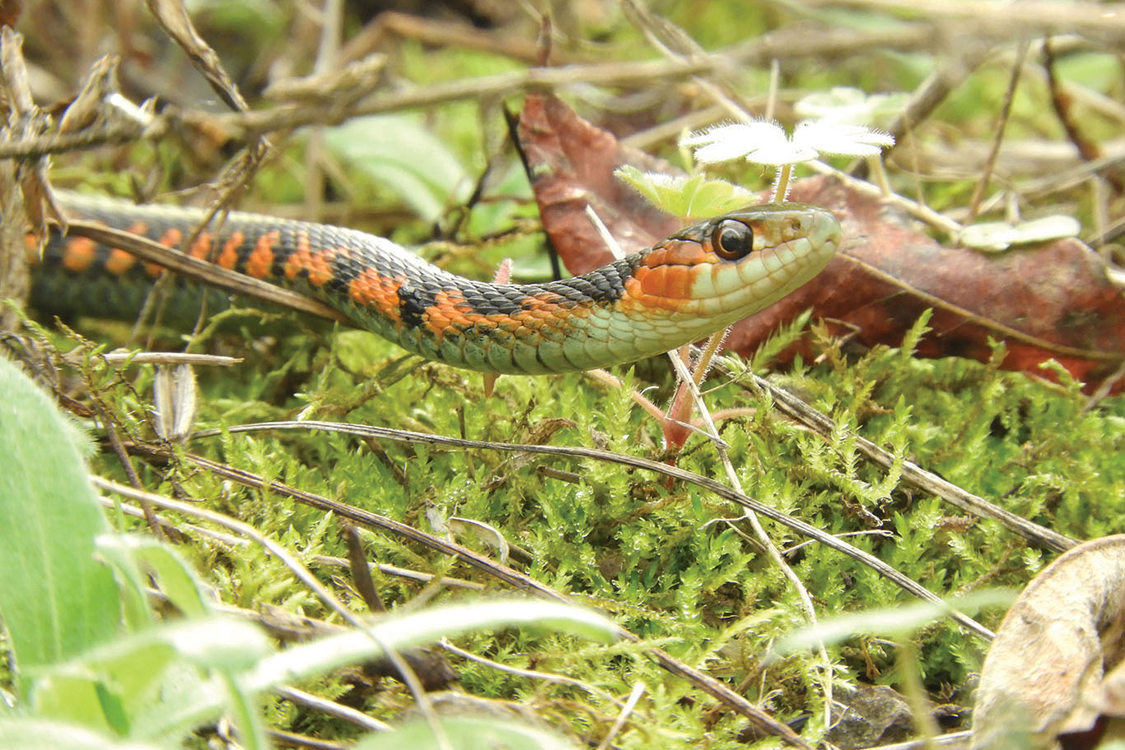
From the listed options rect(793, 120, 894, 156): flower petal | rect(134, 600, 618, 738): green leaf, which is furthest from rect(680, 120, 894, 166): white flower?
rect(134, 600, 618, 738): green leaf

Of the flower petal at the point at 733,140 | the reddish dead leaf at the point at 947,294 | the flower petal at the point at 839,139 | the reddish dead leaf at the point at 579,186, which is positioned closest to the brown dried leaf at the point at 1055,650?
the reddish dead leaf at the point at 947,294

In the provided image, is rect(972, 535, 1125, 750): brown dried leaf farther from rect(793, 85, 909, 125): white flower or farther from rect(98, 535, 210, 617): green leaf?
rect(793, 85, 909, 125): white flower

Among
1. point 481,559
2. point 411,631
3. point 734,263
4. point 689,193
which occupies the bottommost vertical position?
point 481,559

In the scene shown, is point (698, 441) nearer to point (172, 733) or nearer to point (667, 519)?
point (667, 519)

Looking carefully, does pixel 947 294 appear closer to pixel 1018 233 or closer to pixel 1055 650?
pixel 1018 233

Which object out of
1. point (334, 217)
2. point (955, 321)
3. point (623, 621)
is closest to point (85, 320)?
point (334, 217)

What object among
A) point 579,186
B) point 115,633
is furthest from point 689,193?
point 115,633
